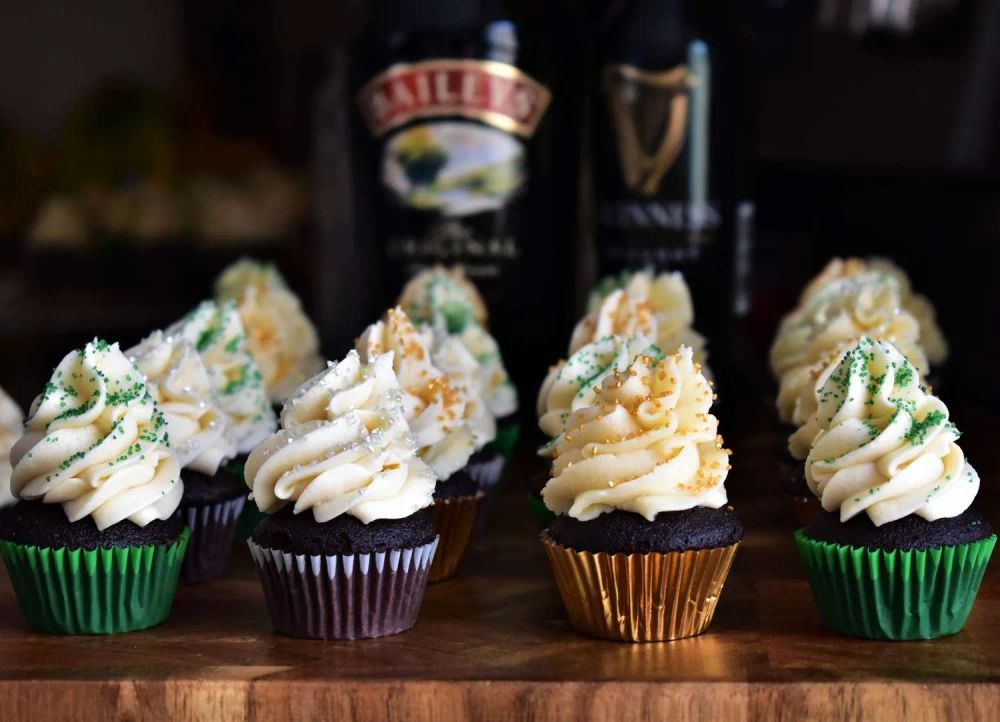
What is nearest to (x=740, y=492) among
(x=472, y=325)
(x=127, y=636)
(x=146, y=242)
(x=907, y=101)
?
(x=472, y=325)

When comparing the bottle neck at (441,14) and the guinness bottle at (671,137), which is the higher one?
the bottle neck at (441,14)

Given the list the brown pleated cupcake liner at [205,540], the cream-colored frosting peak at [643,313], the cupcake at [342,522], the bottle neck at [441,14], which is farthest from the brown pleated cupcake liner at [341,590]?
the bottle neck at [441,14]

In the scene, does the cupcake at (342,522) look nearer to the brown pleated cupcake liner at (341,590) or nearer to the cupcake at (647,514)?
the brown pleated cupcake liner at (341,590)

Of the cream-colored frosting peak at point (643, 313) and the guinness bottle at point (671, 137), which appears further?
the guinness bottle at point (671, 137)

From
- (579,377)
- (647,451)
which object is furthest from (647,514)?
(579,377)

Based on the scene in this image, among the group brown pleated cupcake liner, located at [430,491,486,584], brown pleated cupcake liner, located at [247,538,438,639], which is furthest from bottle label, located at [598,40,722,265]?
brown pleated cupcake liner, located at [247,538,438,639]

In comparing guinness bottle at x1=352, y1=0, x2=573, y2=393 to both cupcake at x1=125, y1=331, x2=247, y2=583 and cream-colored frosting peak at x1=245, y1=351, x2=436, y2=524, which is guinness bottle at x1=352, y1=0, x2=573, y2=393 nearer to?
cupcake at x1=125, y1=331, x2=247, y2=583
